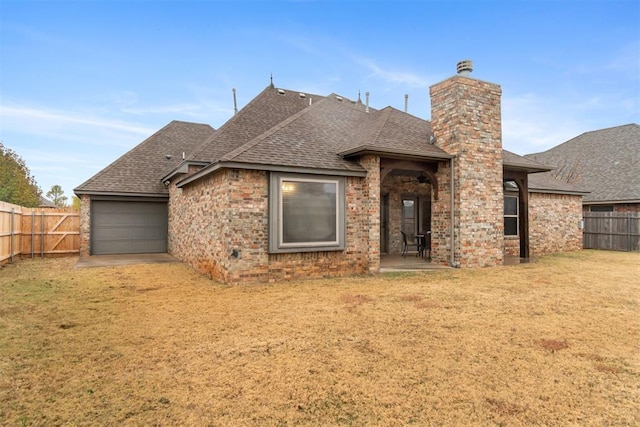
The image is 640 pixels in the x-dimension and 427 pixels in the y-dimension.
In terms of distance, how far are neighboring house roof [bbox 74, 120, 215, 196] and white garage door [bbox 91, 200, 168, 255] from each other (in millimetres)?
A: 671

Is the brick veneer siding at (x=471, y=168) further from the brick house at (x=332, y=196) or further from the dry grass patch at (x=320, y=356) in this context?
the dry grass patch at (x=320, y=356)

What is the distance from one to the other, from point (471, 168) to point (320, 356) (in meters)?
7.94

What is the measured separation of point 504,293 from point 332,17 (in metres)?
13.6

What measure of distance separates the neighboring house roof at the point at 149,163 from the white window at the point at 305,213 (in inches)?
343

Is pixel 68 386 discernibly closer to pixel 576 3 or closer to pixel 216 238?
pixel 216 238

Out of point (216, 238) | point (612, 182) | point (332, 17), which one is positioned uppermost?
point (332, 17)

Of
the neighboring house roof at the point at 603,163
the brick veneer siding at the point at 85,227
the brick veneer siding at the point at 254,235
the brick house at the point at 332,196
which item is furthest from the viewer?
the neighboring house roof at the point at 603,163

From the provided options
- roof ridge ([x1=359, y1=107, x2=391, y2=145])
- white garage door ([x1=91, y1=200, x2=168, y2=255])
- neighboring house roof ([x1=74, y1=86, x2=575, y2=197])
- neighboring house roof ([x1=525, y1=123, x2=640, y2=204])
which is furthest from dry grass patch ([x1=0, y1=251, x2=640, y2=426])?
neighboring house roof ([x1=525, y1=123, x2=640, y2=204])

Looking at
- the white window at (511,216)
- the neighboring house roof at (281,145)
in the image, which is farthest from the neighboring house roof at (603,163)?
the neighboring house roof at (281,145)

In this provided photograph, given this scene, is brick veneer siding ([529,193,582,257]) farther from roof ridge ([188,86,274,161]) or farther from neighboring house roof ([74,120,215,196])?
neighboring house roof ([74,120,215,196])

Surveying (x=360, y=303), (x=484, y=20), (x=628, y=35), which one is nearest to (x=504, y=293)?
(x=360, y=303)

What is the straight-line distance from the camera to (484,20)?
14266 mm

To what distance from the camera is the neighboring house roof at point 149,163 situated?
45.1 ft

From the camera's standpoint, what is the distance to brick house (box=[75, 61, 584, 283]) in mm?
7695
